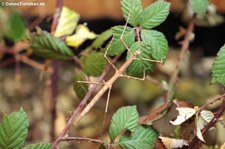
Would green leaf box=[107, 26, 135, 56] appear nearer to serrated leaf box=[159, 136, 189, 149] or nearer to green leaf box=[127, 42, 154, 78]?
green leaf box=[127, 42, 154, 78]

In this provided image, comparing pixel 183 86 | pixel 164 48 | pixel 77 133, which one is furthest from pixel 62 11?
pixel 183 86

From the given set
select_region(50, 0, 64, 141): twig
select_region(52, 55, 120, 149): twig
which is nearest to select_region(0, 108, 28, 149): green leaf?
select_region(52, 55, 120, 149): twig

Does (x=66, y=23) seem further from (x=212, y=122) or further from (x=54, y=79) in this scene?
(x=212, y=122)

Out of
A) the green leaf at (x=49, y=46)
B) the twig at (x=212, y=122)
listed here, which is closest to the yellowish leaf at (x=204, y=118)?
the twig at (x=212, y=122)

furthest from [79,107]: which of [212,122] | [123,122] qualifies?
[212,122]

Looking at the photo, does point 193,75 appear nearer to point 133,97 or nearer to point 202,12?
point 133,97
